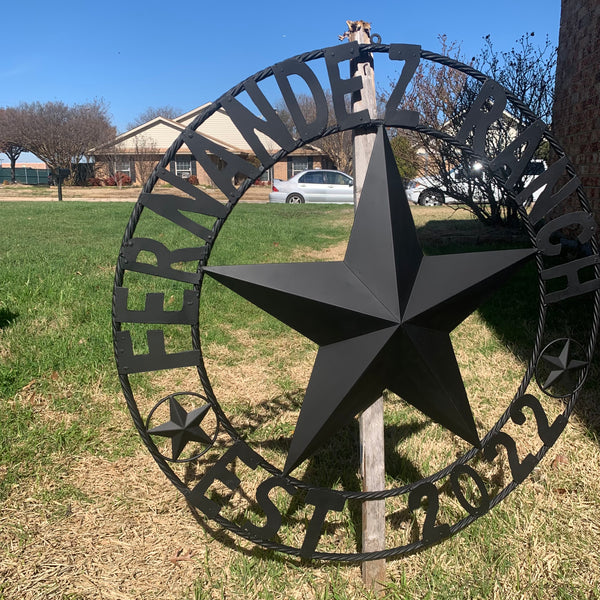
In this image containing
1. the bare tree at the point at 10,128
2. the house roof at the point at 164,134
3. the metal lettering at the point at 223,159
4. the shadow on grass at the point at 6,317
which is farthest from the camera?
the bare tree at the point at 10,128

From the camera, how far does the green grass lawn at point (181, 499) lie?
2.57 meters

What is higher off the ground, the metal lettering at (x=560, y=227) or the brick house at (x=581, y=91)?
the brick house at (x=581, y=91)

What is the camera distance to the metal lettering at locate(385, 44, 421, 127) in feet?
7.75

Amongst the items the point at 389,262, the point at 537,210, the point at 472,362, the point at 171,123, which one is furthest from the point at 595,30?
the point at 171,123

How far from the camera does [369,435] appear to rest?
2518 mm

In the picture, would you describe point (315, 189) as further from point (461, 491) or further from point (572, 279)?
point (461, 491)

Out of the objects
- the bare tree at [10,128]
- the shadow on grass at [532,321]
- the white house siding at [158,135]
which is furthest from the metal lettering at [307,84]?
the bare tree at [10,128]

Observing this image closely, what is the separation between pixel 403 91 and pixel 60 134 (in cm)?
3989

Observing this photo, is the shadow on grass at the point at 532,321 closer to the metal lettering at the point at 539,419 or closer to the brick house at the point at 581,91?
the brick house at the point at 581,91

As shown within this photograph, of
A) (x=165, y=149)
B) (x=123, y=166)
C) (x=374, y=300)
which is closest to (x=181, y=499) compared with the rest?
(x=374, y=300)

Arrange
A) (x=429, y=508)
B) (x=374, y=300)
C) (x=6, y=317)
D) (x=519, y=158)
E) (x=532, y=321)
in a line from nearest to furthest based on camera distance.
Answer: (x=374, y=300), (x=429, y=508), (x=519, y=158), (x=6, y=317), (x=532, y=321)

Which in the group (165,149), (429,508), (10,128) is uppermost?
(10,128)

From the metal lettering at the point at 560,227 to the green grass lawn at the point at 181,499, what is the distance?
149cm

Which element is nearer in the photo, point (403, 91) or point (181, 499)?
point (403, 91)
